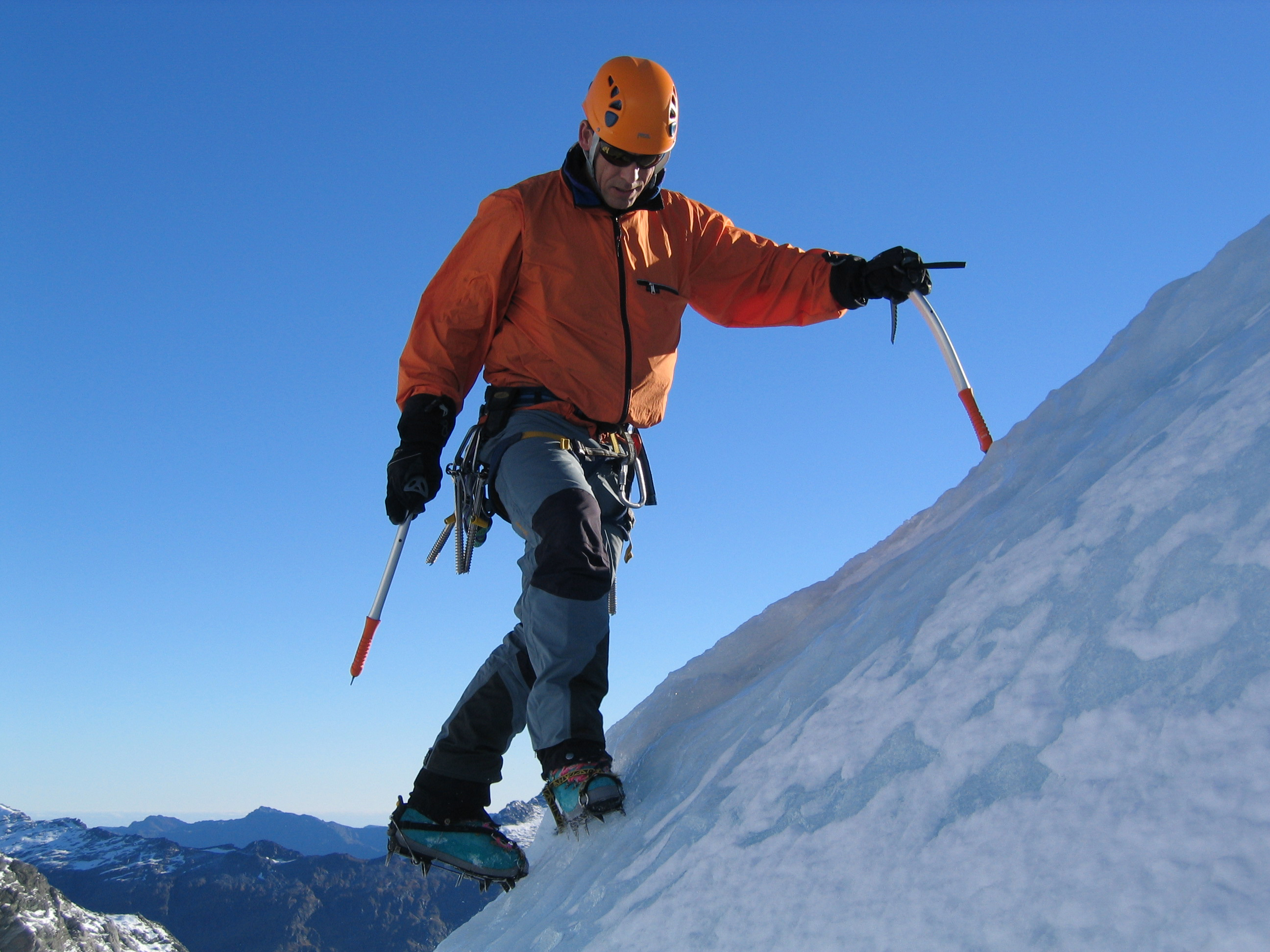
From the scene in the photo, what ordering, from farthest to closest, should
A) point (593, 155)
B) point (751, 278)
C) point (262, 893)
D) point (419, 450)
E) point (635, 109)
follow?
point (262, 893) → point (751, 278) → point (593, 155) → point (635, 109) → point (419, 450)

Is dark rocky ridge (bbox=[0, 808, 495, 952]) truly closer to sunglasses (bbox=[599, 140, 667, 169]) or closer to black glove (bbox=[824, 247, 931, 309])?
black glove (bbox=[824, 247, 931, 309])

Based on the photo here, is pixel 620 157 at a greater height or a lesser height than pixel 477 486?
greater

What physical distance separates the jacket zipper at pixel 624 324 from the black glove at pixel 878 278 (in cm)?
107

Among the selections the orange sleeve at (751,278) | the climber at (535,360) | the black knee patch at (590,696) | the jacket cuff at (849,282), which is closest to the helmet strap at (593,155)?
the climber at (535,360)

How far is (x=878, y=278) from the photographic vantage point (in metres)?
4.12

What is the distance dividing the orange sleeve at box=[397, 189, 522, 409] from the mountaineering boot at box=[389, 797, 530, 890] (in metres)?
1.61

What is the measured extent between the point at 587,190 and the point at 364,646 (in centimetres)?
208

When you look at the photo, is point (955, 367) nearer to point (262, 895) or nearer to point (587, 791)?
point (587, 791)

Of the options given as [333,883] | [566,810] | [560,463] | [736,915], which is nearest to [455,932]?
[566,810]

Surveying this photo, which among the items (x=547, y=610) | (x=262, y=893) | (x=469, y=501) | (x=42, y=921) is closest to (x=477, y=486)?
(x=469, y=501)

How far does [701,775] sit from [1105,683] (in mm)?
1310

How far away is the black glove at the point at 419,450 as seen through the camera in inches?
141

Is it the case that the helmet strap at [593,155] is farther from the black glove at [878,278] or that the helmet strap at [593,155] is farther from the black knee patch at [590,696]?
the black knee patch at [590,696]

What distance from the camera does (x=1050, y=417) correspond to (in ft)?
10.5
